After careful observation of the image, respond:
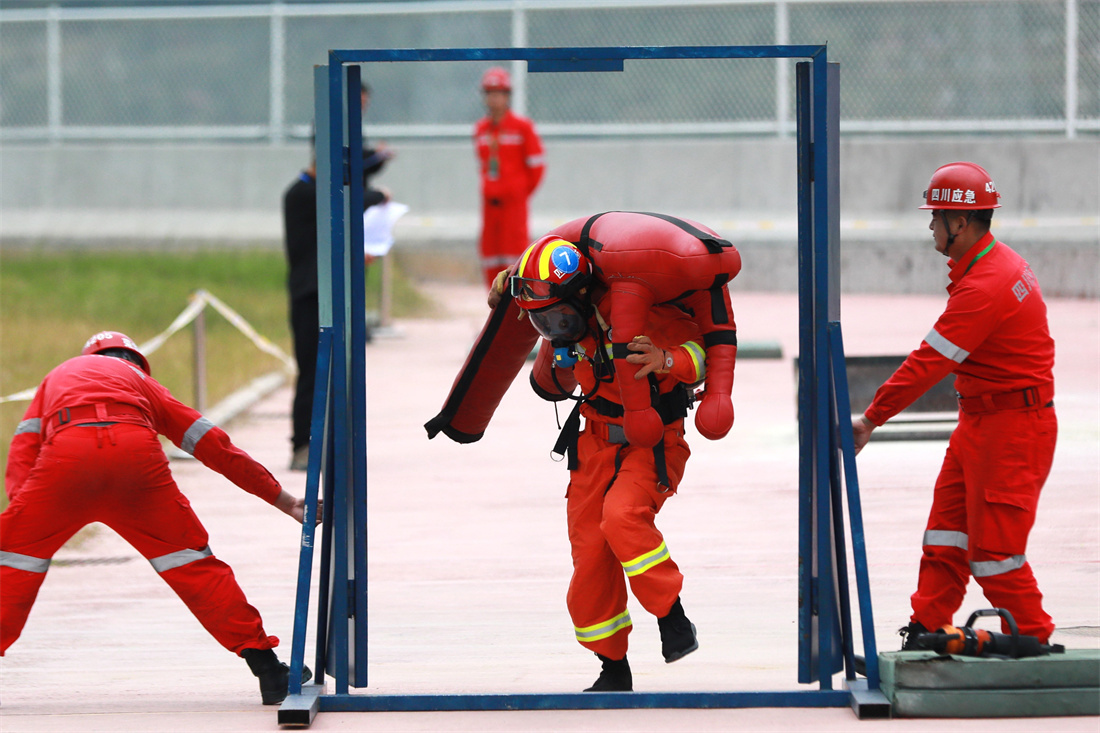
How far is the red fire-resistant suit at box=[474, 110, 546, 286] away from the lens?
15594 millimetres

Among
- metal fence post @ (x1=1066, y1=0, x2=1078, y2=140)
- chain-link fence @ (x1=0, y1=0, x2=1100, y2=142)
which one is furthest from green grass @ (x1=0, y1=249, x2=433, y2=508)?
metal fence post @ (x1=1066, y1=0, x2=1078, y2=140)

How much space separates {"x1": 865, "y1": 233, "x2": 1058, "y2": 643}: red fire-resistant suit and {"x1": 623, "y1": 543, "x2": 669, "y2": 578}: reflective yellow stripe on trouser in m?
1.02

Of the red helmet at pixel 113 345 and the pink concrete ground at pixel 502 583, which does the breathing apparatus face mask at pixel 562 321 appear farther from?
the red helmet at pixel 113 345

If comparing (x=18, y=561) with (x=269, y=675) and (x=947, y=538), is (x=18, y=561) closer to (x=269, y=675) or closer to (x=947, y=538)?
(x=269, y=675)

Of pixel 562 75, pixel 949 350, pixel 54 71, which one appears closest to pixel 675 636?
pixel 949 350

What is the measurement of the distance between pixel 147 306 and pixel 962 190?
43.7 ft

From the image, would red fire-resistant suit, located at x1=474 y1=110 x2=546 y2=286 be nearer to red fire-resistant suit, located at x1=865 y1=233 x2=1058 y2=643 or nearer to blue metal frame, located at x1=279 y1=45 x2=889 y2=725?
blue metal frame, located at x1=279 y1=45 x2=889 y2=725

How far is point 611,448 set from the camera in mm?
5172

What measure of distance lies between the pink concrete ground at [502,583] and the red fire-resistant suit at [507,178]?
13.6 ft

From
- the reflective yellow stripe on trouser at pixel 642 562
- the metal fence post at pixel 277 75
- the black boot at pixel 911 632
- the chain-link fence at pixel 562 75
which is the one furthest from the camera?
the metal fence post at pixel 277 75

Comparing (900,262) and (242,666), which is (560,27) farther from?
(242,666)

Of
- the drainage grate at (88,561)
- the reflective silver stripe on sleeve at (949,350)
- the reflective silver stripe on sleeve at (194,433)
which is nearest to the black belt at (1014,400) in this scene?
the reflective silver stripe on sleeve at (949,350)

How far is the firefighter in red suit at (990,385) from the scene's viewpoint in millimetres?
5125

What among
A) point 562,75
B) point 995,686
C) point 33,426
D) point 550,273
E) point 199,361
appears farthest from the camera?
point 562,75
